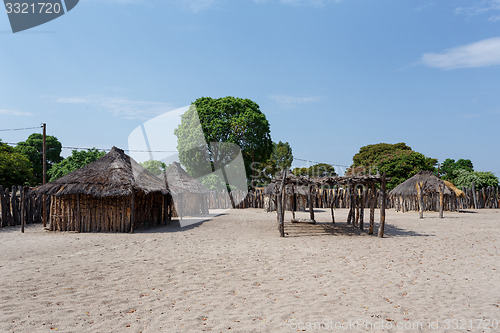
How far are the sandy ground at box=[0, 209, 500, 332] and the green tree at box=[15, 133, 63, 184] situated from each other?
3151 cm

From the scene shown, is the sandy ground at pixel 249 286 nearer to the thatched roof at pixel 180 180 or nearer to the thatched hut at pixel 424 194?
the thatched roof at pixel 180 180

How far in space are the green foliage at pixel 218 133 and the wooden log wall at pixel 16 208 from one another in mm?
16658

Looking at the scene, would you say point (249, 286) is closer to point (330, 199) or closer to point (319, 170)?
point (330, 199)

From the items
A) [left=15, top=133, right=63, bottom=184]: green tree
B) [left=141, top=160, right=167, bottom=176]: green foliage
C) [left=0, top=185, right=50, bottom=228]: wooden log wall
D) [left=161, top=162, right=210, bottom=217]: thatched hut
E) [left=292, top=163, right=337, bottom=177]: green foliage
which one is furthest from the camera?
[left=292, top=163, right=337, bottom=177]: green foliage

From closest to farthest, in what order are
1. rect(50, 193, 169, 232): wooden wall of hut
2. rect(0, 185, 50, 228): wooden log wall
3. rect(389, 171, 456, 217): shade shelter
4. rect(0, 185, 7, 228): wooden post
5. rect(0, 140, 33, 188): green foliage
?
rect(50, 193, 169, 232): wooden wall of hut, rect(0, 185, 7, 228): wooden post, rect(0, 185, 50, 228): wooden log wall, rect(389, 171, 456, 217): shade shelter, rect(0, 140, 33, 188): green foliage

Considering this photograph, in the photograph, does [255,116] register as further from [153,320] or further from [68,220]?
[153,320]

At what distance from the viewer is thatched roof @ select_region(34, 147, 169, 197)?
1369 cm

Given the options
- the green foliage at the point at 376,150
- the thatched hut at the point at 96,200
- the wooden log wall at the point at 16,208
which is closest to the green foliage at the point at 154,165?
the green foliage at the point at 376,150

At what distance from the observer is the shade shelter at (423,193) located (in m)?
23.5

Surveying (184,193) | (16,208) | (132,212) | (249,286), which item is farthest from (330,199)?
(249,286)

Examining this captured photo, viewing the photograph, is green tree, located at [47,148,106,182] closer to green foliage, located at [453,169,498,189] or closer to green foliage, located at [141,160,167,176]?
green foliage, located at [141,160,167,176]

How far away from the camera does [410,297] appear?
19.3ft

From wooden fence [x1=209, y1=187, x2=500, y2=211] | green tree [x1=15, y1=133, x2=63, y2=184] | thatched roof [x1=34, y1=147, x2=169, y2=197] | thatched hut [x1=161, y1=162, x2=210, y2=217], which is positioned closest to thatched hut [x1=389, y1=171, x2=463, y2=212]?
wooden fence [x1=209, y1=187, x2=500, y2=211]

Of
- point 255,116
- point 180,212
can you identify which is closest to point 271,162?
point 255,116
